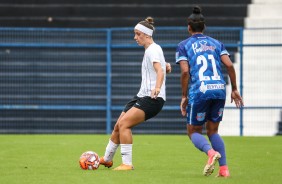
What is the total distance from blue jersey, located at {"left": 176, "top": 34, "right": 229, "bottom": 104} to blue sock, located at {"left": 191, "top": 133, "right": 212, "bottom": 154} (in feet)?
1.17

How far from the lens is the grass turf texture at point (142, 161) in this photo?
32.7 feet

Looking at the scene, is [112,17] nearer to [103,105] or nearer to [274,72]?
[103,105]

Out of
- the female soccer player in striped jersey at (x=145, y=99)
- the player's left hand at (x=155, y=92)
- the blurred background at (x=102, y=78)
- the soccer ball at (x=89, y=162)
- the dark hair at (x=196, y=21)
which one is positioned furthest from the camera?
the blurred background at (x=102, y=78)

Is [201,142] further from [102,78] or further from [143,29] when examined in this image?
[102,78]

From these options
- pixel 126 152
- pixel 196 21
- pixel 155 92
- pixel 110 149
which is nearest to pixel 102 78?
pixel 110 149

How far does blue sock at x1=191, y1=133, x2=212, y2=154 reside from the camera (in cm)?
984

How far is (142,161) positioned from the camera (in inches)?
498

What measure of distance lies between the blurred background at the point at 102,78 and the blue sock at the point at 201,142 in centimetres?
1010

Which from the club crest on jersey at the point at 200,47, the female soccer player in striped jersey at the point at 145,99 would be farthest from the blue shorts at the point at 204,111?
the female soccer player in striped jersey at the point at 145,99

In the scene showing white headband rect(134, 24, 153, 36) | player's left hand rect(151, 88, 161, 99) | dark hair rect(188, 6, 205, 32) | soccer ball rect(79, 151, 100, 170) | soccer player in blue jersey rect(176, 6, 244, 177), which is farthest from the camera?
soccer ball rect(79, 151, 100, 170)

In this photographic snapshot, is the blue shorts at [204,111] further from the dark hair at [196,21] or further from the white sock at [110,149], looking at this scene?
the white sock at [110,149]

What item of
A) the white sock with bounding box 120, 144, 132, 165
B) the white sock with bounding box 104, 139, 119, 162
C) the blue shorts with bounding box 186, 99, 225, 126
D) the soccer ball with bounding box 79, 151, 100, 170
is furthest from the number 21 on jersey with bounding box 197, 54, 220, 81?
the soccer ball with bounding box 79, 151, 100, 170

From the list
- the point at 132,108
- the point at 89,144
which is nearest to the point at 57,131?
the point at 89,144

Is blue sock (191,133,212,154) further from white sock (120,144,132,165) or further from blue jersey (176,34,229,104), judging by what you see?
white sock (120,144,132,165)
